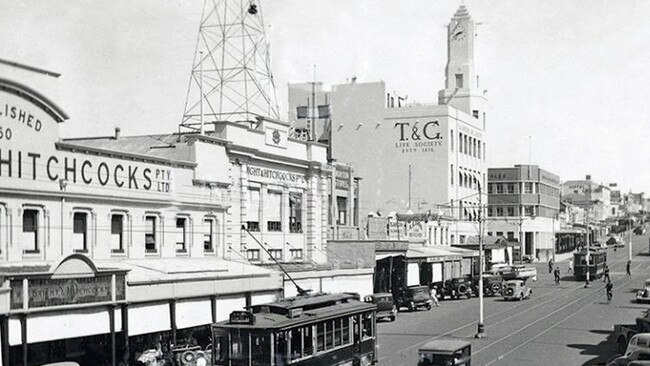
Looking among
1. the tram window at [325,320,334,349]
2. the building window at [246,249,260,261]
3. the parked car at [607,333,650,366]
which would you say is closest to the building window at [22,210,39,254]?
the tram window at [325,320,334,349]

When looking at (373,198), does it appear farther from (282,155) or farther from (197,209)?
(197,209)

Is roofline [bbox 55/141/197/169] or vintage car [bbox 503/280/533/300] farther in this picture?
vintage car [bbox 503/280/533/300]

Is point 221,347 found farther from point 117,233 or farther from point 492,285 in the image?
point 492,285

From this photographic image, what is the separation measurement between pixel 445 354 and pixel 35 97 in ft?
52.6

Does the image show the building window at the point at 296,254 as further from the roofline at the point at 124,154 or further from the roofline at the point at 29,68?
the roofline at the point at 29,68

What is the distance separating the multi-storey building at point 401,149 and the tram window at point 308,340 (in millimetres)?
56619

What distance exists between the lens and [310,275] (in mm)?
40875

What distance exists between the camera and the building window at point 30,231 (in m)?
27.5

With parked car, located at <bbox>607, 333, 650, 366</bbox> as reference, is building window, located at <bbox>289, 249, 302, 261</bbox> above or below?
above

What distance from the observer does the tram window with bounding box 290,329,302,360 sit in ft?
72.8

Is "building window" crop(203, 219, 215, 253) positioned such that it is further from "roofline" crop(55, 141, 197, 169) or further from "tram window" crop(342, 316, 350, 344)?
"tram window" crop(342, 316, 350, 344)

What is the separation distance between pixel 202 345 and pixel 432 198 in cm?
5273

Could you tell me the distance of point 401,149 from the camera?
8331 centimetres

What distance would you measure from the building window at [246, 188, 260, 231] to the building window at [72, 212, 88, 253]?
12.3 meters
